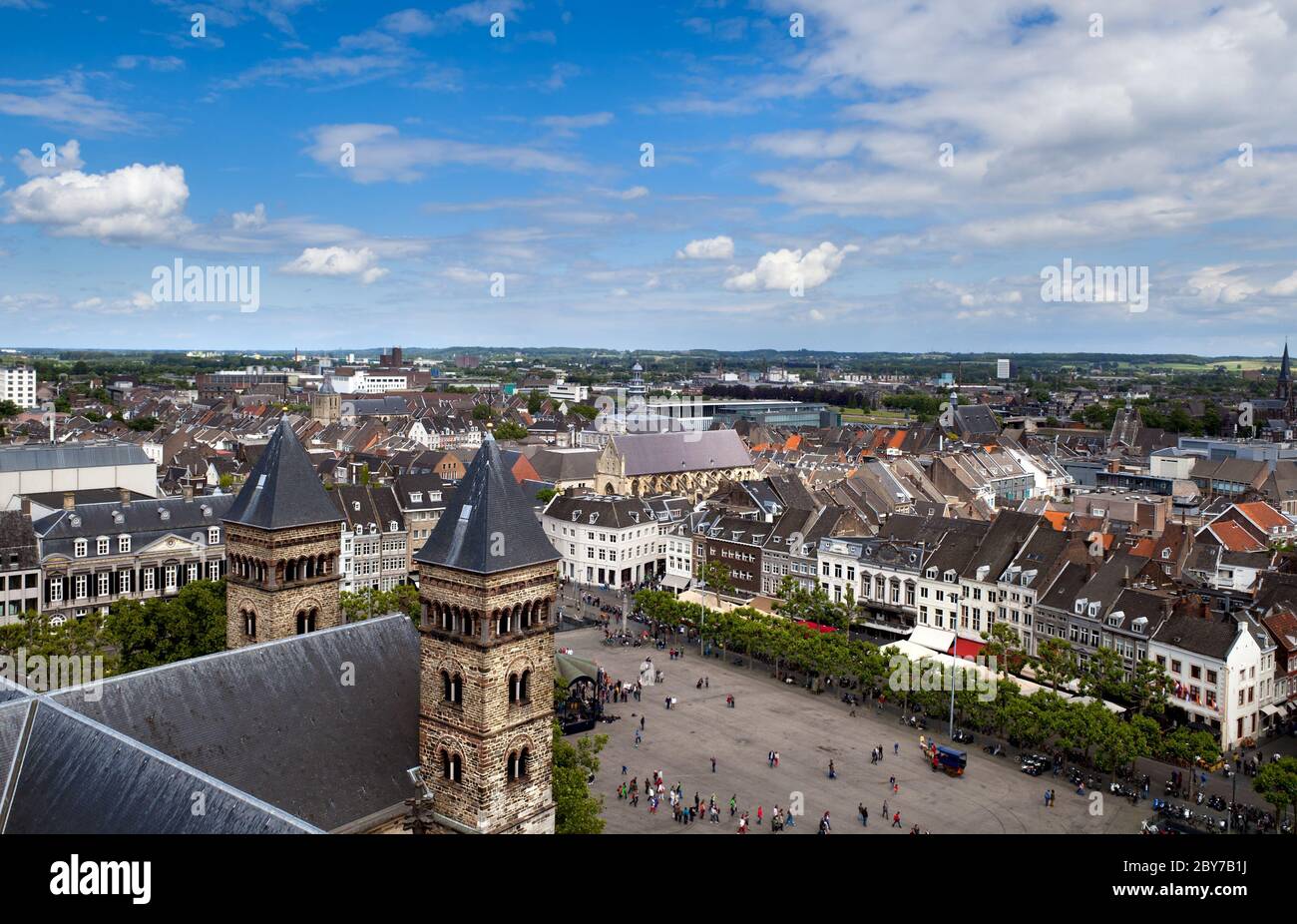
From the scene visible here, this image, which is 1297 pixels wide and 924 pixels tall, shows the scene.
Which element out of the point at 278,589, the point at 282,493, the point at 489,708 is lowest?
the point at 489,708

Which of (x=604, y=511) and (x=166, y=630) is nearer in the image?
(x=166, y=630)

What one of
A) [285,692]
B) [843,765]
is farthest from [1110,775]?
[285,692]

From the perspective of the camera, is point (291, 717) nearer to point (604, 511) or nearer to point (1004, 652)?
point (1004, 652)

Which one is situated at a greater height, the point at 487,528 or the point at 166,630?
the point at 487,528

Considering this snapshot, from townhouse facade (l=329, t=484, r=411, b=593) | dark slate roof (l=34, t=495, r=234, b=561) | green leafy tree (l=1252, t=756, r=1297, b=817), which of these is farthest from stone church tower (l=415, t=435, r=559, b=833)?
townhouse facade (l=329, t=484, r=411, b=593)

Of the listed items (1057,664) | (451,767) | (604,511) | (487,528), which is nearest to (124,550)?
(604,511)

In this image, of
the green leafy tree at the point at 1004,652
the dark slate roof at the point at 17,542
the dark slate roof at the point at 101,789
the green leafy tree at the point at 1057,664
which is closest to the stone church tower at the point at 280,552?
the dark slate roof at the point at 101,789

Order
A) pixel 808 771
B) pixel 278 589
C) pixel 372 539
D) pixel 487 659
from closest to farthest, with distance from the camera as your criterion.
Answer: pixel 487 659 → pixel 278 589 → pixel 808 771 → pixel 372 539
